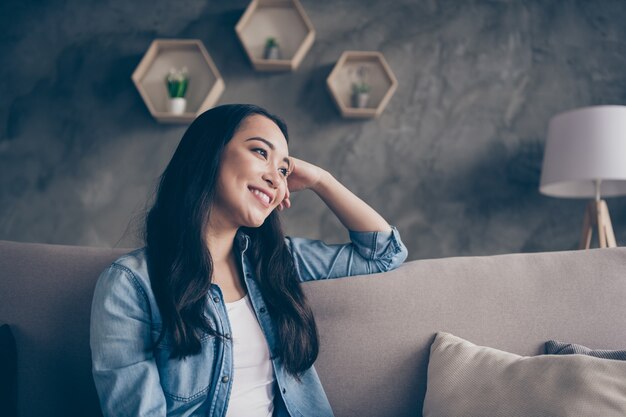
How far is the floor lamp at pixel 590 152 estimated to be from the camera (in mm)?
1945

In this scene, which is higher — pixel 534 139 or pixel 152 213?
pixel 152 213

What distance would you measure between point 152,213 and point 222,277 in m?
0.24

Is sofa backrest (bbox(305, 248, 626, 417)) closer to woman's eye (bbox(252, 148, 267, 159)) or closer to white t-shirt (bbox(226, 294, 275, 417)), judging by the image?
white t-shirt (bbox(226, 294, 275, 417))

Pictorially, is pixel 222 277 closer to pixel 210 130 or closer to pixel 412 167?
pixel 210 130

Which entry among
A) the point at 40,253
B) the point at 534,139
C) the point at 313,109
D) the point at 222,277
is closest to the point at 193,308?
the point at 222,277

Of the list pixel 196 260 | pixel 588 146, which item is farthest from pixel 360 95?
pixel 196 260

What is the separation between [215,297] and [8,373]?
52 centimetres

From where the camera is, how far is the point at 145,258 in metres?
1.21

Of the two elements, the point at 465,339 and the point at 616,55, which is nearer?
the point at 465,339

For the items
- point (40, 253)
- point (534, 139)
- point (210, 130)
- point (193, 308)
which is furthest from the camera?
point (534, 139)

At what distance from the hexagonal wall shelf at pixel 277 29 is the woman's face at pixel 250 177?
1.27m

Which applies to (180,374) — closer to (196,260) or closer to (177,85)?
(196,260)

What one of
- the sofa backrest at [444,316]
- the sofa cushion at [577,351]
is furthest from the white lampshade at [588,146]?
the sofa cushion at [577,351]

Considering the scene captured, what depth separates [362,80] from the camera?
98.1 inches
